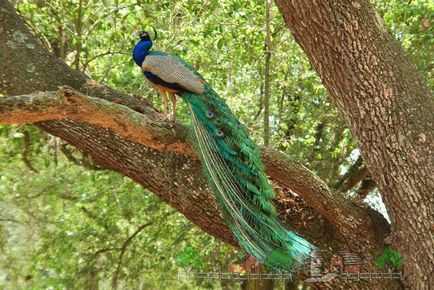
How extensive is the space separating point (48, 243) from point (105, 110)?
4154 mm

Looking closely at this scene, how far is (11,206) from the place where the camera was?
24.6ft

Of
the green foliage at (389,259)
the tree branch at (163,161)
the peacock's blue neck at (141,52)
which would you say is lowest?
the green foliage at (389,259)

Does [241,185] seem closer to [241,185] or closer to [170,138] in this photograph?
[241,185]

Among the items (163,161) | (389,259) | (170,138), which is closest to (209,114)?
(170,138)

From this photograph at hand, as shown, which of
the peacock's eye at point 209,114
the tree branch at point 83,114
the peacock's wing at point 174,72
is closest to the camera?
the tree branch at point 83,114

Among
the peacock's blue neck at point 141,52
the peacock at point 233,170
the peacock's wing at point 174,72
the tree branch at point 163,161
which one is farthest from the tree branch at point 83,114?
the peacock's blue neck at point 141,52

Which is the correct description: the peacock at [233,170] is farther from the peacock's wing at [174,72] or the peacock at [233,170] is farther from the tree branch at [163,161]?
the tree branch at [163,161]

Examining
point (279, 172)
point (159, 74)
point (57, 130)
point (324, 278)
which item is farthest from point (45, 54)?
point (324, 278)

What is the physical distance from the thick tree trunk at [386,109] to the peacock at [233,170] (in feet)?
1.88

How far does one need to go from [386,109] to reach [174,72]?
126cm

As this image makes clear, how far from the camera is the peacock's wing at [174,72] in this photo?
396 centimetres

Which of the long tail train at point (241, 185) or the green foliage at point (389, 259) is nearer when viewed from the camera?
the long tail train at point (241, 185)

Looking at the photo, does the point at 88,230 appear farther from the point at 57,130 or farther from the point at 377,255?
the point at 377,255

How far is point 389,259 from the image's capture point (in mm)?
3805
